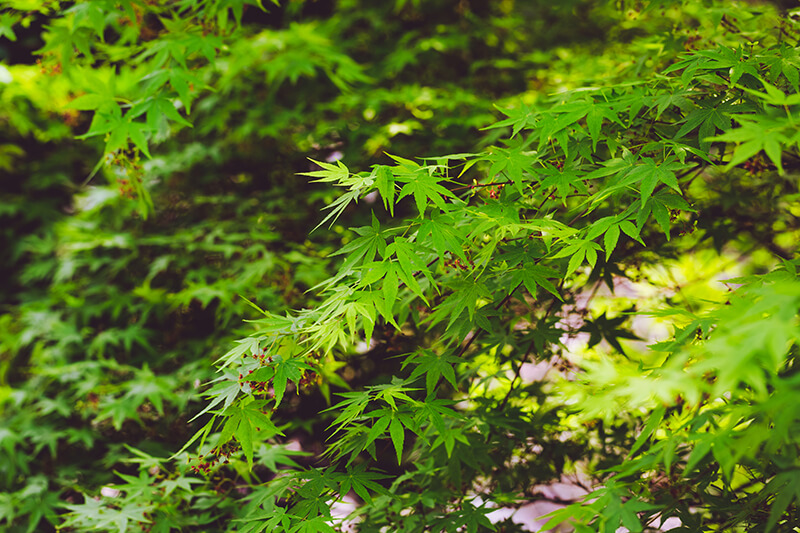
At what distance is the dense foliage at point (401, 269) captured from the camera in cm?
124

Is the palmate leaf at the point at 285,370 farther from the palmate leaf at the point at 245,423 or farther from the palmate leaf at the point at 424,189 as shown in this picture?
the palmate leaf at the point at 424,189

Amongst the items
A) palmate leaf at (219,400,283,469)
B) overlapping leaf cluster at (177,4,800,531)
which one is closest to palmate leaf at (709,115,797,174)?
overlapping leaf cluster at (177,4,800,531)

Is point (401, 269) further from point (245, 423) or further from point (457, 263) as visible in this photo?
point (245, 423)

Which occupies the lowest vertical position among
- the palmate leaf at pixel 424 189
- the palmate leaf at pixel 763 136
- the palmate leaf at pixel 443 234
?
the palmate leaf at pixel 443 234

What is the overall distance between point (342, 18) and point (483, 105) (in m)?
1.47

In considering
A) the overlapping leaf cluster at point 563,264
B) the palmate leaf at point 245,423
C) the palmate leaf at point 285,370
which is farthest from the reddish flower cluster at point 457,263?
the palmate leaf at point 245,423

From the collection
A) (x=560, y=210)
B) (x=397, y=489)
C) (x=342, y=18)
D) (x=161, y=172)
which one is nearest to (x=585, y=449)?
(x=397, y=489)

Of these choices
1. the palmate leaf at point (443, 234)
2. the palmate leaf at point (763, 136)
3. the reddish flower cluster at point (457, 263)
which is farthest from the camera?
the reddish flower cluster at point (457, 263)

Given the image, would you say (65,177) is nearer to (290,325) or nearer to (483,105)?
Answer: (483,105)

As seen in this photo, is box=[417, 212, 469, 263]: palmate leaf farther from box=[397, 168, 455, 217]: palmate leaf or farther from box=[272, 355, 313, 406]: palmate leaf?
box=[272, 355, 313, 406]: palmate leaf

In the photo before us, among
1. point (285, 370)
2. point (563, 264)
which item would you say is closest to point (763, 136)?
point (563, 264)

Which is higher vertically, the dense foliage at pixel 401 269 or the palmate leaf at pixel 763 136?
the palmate leaf at pixel 763 136

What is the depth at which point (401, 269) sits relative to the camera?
4.09 feet

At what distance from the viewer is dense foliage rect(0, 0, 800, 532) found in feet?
4.06
